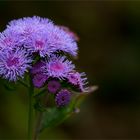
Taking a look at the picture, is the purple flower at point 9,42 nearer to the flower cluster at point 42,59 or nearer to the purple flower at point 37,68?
the flower cluster at point 42,59

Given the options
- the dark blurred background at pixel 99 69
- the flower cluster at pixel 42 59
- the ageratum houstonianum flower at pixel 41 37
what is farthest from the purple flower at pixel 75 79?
the dark blurred background at pixel 99 69

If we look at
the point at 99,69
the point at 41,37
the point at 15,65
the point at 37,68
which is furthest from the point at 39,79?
the point at 99,69

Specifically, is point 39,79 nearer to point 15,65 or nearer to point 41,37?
point 15,65

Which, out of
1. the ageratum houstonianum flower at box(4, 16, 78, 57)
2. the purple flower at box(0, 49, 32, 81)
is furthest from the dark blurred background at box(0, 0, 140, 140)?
the purple flower at box(0, 49, 32, 81)

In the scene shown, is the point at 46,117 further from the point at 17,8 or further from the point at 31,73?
the point at 17,8

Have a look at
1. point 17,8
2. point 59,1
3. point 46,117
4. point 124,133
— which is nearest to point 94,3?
point 59,1

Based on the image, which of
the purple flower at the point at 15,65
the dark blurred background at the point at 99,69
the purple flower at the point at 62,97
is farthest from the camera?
the dark blurred background at the point at 99,69
